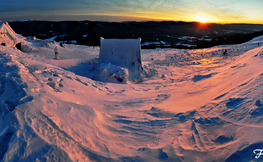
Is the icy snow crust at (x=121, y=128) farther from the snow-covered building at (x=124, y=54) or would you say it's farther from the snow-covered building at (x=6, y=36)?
the snow-covered building at (x=6, y=36)

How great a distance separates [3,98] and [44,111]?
815mm

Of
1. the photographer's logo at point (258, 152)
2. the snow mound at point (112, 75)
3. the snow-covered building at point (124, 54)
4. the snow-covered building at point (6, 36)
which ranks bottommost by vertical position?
the snow mound at point (112, 75)

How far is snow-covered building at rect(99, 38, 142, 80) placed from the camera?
1127cm

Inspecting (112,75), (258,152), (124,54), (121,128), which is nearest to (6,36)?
(124,54)

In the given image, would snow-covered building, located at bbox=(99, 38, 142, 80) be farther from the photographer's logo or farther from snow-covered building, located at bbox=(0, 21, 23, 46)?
snow-covered building, located at bbox=(0, 21, 23, 46)

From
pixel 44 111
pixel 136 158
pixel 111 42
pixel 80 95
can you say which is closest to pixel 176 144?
pixel 136 158

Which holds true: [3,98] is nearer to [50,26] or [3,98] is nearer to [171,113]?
[171,113]

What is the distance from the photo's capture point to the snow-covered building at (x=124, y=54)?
11.3 m

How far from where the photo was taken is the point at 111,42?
40.4ft

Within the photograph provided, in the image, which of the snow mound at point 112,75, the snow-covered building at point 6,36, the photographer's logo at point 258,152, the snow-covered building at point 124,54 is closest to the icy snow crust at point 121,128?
the photographer's logo at point 258,152

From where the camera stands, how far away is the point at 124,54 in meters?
11.7

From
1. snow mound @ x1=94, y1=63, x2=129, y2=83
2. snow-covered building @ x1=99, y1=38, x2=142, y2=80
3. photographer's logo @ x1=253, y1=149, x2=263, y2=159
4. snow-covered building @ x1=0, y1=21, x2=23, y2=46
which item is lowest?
snow mound @ x1=94, y1=63, x2=129, y2=83

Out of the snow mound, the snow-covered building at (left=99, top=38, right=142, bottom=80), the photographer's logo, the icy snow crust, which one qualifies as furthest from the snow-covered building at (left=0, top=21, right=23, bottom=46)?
the photographer's logo

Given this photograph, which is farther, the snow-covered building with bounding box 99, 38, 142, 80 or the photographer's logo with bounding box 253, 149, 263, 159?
the snow-covered building with bounding box 99, 38, 142, 80
